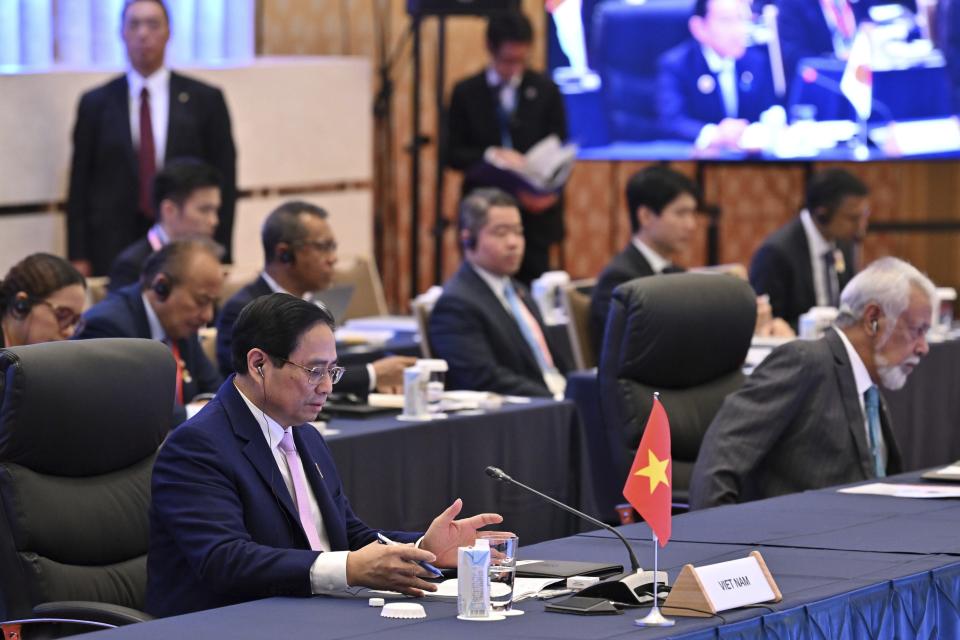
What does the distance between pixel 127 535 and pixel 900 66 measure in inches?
260

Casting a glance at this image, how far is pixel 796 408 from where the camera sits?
4438 millimetres

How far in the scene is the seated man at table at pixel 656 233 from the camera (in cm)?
666

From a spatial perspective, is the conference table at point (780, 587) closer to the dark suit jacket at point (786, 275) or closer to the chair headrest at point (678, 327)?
the chair headrest at point (678, 327)

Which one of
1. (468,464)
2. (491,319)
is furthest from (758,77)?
(468,464)

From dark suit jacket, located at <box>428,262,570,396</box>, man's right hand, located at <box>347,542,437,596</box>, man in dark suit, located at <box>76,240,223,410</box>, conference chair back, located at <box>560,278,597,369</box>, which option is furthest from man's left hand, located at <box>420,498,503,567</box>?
conference chair back, located at <box>560,278,597,369</box>

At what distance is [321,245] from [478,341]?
27.7 inches

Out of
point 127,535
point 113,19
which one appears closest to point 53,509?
point 127,535

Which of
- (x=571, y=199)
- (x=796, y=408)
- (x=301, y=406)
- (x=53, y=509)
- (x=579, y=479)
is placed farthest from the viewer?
(x=571, y=199)

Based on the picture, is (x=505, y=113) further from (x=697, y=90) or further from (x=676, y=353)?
(x=676, y=353)

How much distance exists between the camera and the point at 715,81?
9.82 m

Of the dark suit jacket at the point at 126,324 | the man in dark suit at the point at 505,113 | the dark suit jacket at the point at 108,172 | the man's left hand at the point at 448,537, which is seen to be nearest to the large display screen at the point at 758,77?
the man in dark suit at the point at 505,113

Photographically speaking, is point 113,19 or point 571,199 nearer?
point 113,19

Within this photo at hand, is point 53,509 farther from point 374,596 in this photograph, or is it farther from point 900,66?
point 900,66

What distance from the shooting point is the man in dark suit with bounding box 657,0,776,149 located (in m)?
9.75
